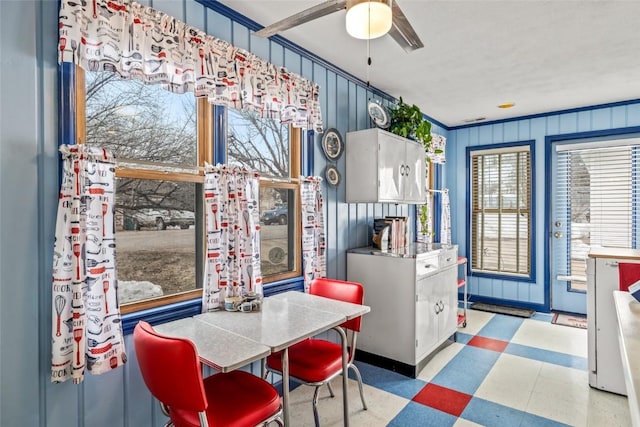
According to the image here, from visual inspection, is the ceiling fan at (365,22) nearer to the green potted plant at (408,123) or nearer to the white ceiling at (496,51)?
the white ceiling at (496,51)

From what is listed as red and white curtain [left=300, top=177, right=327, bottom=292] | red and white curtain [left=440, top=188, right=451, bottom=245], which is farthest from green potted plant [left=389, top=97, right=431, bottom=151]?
red and white curtain [left=440, top=188, right=451, bottom=245]

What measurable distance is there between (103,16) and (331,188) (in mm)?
1904

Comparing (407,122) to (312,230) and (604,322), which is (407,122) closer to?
(312,230)

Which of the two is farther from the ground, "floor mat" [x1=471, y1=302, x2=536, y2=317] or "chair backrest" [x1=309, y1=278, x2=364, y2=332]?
"chair backrest" [x1=309, y1=278, x2=364, y2=332]

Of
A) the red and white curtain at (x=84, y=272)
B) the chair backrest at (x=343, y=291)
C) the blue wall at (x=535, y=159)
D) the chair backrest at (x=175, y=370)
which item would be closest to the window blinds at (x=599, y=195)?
the blue wall at (x=535, y=159)

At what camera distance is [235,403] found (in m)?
1.51

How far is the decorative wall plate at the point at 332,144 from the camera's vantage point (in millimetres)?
2902

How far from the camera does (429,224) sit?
4512mm

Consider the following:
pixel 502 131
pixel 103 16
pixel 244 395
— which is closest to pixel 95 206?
pixel 103 16

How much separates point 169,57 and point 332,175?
156 cm

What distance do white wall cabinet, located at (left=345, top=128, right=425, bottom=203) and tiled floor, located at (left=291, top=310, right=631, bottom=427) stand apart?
1.47 m

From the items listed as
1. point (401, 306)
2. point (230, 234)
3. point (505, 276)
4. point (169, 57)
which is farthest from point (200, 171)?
point (505, 276)

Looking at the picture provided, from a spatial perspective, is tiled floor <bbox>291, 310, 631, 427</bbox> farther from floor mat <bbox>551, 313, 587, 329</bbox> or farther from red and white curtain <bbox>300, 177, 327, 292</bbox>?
red and white curtain <bbox>300, 177, 327, 292</bbox>

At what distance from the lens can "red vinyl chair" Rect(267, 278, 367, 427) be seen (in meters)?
1.88
